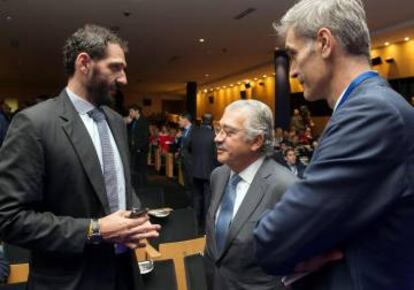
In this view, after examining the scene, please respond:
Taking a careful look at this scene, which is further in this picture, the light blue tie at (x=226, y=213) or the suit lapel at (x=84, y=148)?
the light blue tie at (x=226, y=213)

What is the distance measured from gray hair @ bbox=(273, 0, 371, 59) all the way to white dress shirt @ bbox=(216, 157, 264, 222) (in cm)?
98

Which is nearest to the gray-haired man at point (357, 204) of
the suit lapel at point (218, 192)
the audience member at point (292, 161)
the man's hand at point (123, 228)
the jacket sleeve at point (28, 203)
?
the man's hand at point (123, 228)

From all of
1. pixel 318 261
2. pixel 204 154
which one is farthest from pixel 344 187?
pixel 204 154

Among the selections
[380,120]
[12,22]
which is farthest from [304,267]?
[12,22]

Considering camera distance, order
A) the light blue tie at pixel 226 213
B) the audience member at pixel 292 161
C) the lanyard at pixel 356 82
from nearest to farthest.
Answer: the lanyard at pixel 356 82 → the light blue tie at pixel 226 213 → the audience member at pixel 292 161

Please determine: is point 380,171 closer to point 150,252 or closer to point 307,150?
point 150,252

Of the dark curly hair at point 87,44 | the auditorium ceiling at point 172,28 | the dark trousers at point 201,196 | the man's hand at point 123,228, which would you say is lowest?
the dark trousers at point 201,196

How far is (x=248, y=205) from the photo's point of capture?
5.71ft

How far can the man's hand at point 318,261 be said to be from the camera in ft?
2.87

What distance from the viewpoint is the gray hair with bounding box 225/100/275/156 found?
1.90 meters

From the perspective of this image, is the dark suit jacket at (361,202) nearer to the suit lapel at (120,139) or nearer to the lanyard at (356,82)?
the lanyard at (356,82)

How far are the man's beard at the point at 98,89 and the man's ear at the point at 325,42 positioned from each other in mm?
899

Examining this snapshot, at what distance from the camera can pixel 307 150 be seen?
680 centimetres

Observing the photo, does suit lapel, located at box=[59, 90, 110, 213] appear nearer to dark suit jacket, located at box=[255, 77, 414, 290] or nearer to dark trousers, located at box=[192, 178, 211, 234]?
dark suit jacket, located at box=[255, 77, 414, 290]
